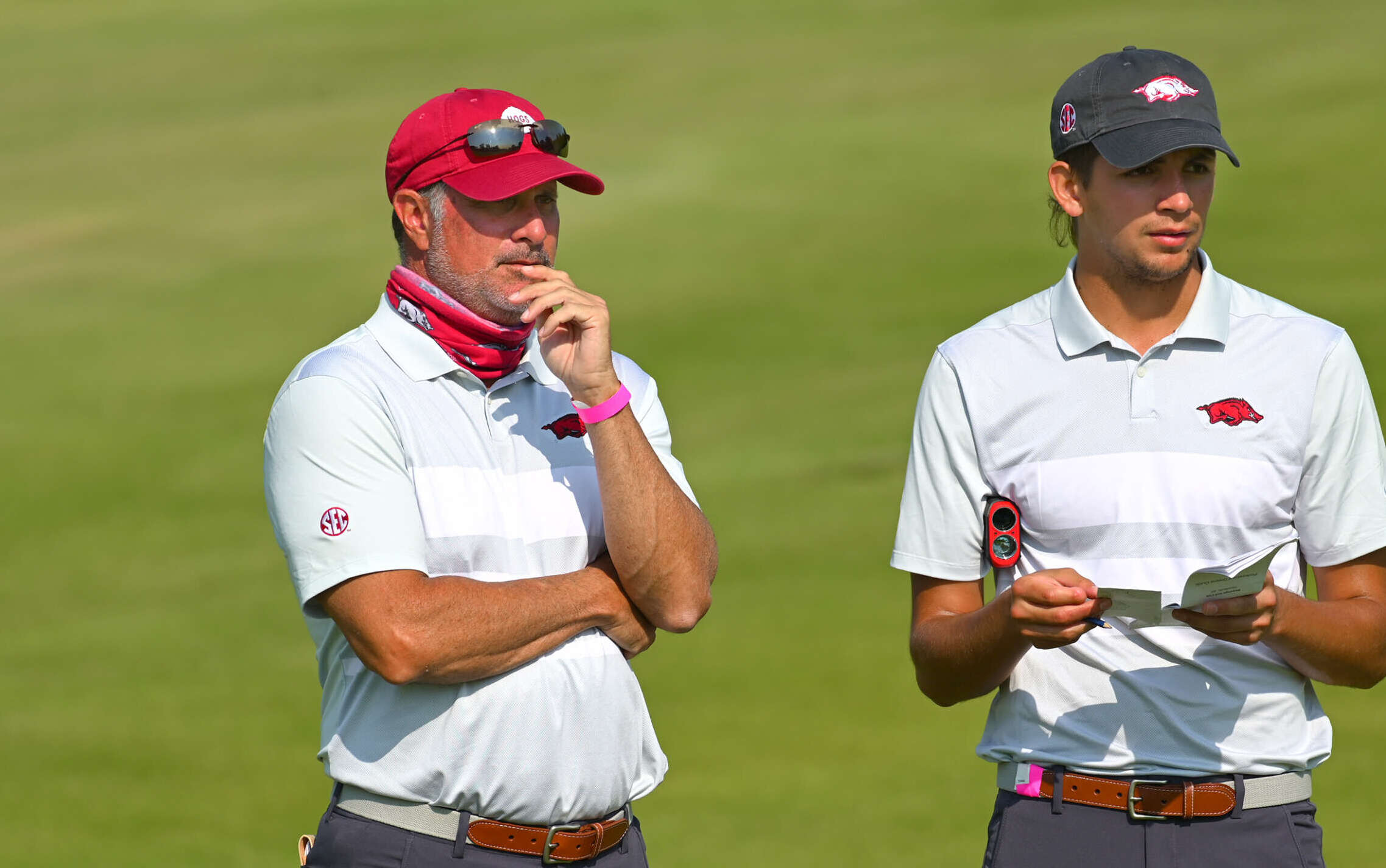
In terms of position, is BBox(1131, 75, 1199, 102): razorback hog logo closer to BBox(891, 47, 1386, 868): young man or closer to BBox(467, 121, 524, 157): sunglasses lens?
BBox(891, 47, 1386, 868): young man

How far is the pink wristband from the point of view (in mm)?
2854

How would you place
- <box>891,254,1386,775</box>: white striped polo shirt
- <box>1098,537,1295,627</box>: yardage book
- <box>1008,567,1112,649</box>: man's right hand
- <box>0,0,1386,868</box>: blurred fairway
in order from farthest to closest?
<box>0,0,1386,868</box>: blurred fairway < <box>891,254,1386,775</box>: white striped polo shirt < <box>1008,567,1112,649</box>: man's right hand < <box>1098,537,1295,627</box>: yardage book

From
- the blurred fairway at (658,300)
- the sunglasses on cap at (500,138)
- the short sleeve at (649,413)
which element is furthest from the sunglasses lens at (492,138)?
the blurred fairway at (658,300)

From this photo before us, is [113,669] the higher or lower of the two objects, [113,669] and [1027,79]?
the lower

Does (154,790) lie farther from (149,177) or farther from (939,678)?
(149,177)

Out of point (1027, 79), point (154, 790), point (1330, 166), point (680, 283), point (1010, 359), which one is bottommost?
point (154, 790)

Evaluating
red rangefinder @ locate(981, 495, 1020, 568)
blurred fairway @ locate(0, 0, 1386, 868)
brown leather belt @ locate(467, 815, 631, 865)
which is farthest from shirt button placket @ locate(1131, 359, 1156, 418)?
blurred fairway @ locate(0, 0, 1386, 868)

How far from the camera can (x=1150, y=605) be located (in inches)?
98.7

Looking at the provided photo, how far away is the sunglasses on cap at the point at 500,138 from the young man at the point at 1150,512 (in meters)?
0.81

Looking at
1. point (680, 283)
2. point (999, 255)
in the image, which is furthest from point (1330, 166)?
point (680, 283)

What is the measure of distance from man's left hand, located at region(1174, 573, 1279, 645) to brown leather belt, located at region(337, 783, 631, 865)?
100cm

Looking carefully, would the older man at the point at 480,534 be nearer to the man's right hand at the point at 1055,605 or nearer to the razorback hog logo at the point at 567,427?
the razorback hog logo at the point at 567,427

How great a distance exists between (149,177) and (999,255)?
571 cm

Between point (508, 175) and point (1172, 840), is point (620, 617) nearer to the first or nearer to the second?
point (508, 175)
